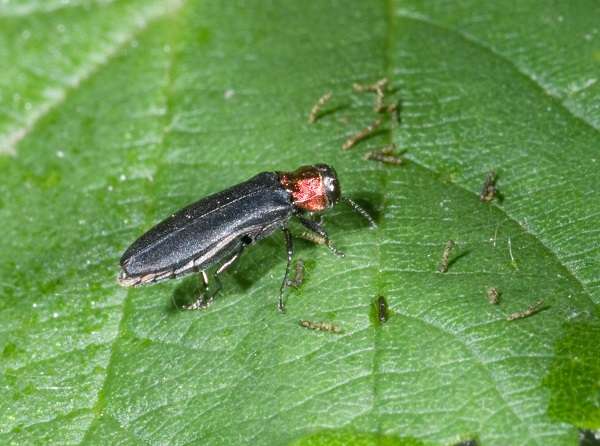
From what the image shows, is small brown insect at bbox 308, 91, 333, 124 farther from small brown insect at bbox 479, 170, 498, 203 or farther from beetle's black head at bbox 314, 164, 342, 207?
small brown insect at bbox 479, 170, 498, 203

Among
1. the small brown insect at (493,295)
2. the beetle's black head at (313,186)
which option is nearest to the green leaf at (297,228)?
the small brown insect at (493,295)

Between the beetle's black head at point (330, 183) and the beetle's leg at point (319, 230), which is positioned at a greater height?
the beetle's black head at point (330, 183)

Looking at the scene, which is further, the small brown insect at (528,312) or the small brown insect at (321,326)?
the small brown insect at (321,326)

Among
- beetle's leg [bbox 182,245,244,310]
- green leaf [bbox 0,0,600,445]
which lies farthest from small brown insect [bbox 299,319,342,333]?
beetle's leg [bbox 182,245,244,310]

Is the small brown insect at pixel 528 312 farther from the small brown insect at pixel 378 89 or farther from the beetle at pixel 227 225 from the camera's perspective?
the small brown insect at pixel 378 89

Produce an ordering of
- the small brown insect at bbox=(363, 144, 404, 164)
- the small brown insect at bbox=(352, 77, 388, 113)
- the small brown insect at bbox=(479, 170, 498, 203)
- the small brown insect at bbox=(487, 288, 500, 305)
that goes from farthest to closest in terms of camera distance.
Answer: the small brown insect at bbox=(352, 77, 388, 113) < the small brown insect at bbox=(363, 144, 404, 164) < the small brown insect at bbox=(479, 170, 498, 203) < the small brown insect at bbox=(487, 288, 500, 305)

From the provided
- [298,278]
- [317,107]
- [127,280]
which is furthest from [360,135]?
[127,280]

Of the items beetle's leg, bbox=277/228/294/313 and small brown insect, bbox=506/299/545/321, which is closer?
small brown insect, bbox=506/299/545/321
